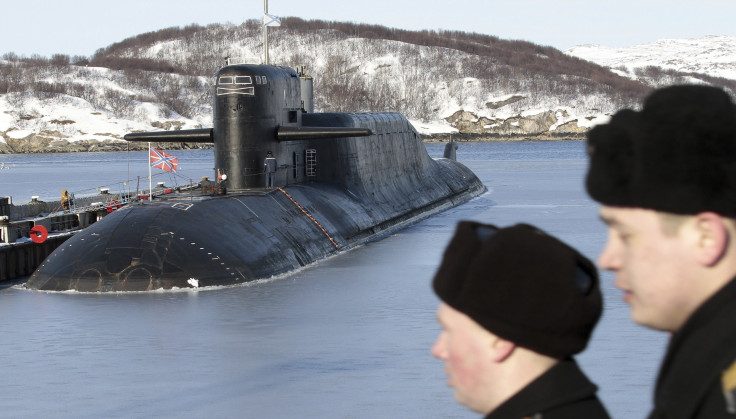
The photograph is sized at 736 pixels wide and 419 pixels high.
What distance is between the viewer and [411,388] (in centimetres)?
1200

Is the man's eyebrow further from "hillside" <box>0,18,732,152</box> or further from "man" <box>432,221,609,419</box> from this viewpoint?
"hillside" <box>0,18,732,152</box>

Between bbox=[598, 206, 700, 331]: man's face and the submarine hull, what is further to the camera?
the submarine hull

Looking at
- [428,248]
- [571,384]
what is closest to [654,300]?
[571,384]

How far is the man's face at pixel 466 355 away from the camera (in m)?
2.38

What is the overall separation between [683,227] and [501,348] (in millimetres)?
510

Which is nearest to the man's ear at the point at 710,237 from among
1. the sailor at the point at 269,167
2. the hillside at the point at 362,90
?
the sailor at the point at 269,167

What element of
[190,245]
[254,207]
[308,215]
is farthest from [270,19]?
[190,245]

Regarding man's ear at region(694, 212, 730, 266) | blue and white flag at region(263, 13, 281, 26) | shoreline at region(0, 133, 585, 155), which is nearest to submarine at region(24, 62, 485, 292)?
blue and white flag at region(263, 13, 281, 26)

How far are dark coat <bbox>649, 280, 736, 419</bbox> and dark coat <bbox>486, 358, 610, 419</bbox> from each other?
0.66 feet

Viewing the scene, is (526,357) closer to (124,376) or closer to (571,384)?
(571,384)

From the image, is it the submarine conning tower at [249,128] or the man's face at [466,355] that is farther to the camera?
the submarine conning tower at [249,128]

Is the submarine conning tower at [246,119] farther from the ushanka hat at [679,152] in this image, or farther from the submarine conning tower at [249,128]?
the ushanka hat at [679,152]

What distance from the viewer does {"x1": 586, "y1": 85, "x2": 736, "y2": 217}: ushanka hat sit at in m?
2.11

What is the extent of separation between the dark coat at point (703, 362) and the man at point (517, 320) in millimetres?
221
